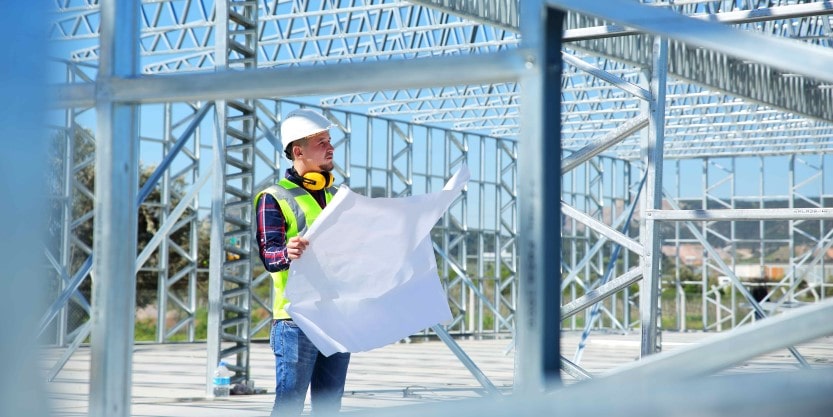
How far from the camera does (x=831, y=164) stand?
3203 centimetres

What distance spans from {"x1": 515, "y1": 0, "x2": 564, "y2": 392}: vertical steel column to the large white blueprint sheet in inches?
78.9

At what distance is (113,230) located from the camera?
2.96 metres

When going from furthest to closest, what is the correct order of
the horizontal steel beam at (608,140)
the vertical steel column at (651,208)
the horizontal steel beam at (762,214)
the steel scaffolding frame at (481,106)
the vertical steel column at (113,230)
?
the horizontal steel beam at (608,140) → the horizontal steel beam at (762,214) → the vertical steel column at (651,208) → the vertical steel column at (113,230) → the steel scaffolding frame at (481,106)

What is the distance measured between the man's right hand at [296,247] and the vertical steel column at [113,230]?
→ 1347mm

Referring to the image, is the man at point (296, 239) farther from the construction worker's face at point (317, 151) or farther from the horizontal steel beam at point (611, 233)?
the horizontal steel beam at point (611, 233)

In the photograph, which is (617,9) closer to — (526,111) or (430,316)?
(526,111)

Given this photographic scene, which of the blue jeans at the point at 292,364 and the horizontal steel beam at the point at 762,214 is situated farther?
the horizontal steel beam at the point at 762,214

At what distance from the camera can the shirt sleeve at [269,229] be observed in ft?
14.8

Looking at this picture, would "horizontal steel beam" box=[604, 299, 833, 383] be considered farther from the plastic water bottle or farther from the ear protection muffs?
the plastic water bottle

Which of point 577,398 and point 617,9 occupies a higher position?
point 617,9

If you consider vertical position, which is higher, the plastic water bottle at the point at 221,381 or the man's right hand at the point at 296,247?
the man's right hand at the point at 296,247

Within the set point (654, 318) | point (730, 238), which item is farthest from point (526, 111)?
point (730, 238)

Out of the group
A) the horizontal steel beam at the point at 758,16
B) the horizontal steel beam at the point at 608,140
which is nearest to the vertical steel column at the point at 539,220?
the horizontal steel beam at the point at 758,16

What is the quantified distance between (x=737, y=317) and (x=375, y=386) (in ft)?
76.1
